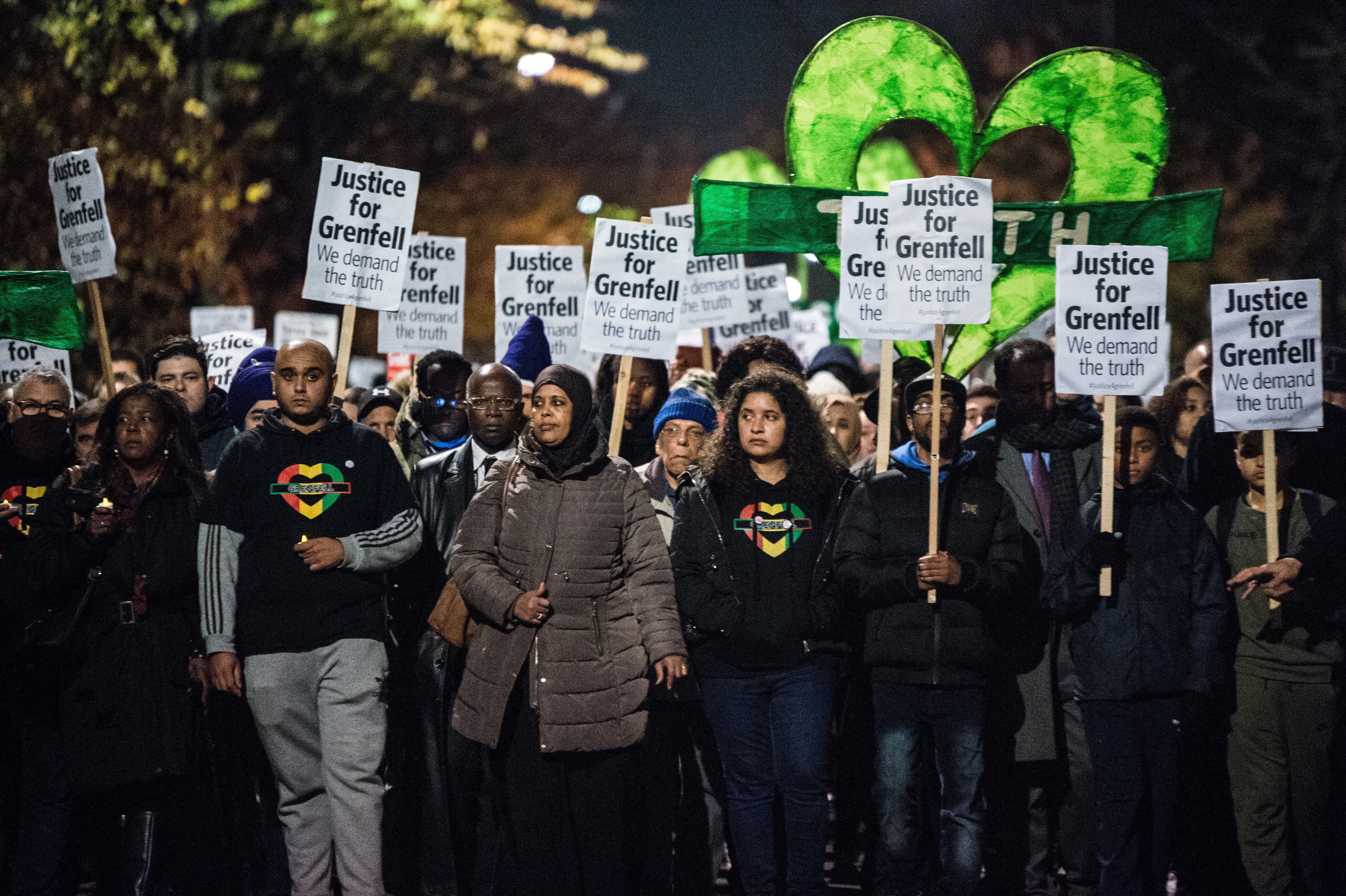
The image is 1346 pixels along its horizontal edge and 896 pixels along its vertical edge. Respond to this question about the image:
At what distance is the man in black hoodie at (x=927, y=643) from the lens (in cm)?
706

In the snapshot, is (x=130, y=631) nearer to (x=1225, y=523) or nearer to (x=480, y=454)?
(x=480, y=454)

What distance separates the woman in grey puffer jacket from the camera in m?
6.51

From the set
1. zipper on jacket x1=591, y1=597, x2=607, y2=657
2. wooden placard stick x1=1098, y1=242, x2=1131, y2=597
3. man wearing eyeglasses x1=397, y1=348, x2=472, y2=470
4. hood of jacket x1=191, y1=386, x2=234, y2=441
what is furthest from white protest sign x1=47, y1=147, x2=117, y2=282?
wooden placard stick x1=1098, y1=242, x2=1131, y2=597

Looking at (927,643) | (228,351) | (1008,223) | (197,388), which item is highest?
(1008,223)

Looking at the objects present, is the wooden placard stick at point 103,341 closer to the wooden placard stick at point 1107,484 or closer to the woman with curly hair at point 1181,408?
the wooden placard stick at point 1107,484

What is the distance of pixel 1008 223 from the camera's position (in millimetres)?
8633

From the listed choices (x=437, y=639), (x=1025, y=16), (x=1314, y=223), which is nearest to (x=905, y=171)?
(x=437, y=639)

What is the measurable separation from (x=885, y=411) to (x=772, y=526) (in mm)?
867

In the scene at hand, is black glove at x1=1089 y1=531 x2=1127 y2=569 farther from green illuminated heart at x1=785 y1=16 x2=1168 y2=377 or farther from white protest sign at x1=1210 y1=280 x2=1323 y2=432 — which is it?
green illuminated heart at x1=785 y1=16 x2=1168 y2=377

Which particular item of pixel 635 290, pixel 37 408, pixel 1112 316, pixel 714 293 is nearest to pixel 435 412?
pixel 635 290

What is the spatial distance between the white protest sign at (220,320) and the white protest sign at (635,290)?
16.0 feet

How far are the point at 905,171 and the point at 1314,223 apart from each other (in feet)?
50.4

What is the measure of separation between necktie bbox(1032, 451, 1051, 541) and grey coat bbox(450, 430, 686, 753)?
82.8 inches

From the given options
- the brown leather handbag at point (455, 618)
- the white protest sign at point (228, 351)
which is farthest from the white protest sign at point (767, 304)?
the brown leather handbag at point (455, 618)
